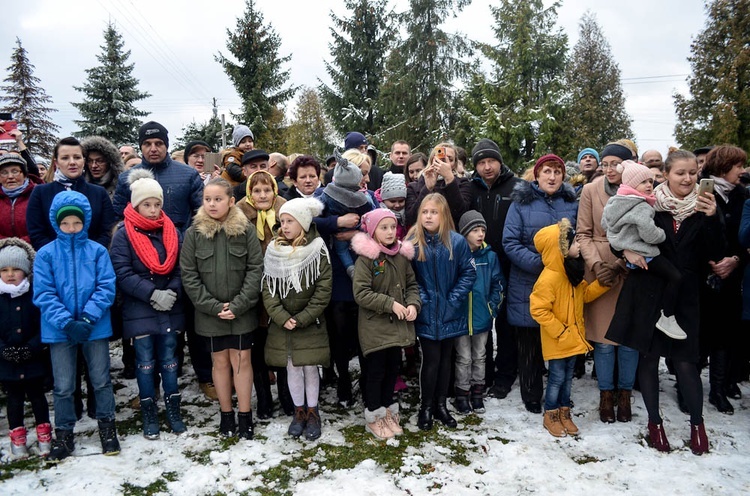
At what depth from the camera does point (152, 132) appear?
504 cm

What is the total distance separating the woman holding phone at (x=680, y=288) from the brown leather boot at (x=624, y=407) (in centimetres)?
40

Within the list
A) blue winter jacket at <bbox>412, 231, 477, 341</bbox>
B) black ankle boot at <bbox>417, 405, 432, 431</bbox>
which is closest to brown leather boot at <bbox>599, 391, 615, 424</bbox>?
blue winter jacket at <bbox>412, 231, 477, 341</bbox>

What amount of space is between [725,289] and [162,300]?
545 cm

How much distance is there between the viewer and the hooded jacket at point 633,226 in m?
3.85

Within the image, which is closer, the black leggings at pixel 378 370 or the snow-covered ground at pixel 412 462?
the snow-covered ground at pixel 412 462

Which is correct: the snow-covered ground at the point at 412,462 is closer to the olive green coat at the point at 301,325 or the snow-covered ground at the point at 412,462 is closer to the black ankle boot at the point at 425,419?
the black ankle boot at the point at 425,419

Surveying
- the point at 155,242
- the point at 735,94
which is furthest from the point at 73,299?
the point at 735,94

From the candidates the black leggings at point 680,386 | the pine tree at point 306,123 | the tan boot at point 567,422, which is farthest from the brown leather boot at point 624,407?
the pine tree at point 306,123

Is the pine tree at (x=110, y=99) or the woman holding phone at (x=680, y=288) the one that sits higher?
the pine tree at (x=110, y=99)

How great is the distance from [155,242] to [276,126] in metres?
23.0

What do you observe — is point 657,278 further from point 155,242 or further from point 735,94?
point 735,94

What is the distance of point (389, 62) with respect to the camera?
20141 millimetres

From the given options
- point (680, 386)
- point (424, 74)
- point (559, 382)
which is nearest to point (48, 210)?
point (559, 382)

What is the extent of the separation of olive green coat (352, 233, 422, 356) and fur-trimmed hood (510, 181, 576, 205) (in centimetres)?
130
